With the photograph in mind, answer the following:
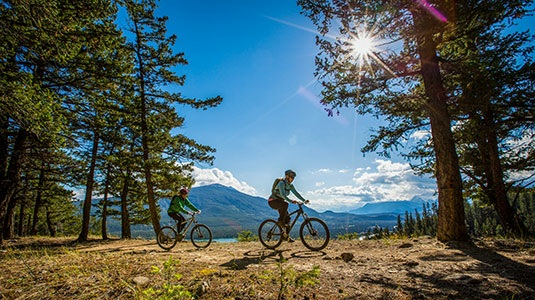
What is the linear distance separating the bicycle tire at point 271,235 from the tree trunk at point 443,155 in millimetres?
5383

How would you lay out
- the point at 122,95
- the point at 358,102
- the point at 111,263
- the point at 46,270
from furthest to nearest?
the point at 122,95, the point at 358,102, the point at 111,263, the point at 46,270

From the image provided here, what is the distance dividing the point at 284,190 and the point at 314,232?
163 cm

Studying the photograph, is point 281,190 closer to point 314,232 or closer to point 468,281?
point 314,232

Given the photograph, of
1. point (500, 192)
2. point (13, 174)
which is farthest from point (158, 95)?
point (500, 192)

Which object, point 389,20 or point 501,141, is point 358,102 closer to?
point 389,20

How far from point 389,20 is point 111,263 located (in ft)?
32.3

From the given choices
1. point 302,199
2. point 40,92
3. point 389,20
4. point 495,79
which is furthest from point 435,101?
point 40,92

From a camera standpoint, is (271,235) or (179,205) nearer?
(271,235)

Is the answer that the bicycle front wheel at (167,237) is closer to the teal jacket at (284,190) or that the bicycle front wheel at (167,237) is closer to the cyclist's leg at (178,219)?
the cyclist's leg at (178,219)

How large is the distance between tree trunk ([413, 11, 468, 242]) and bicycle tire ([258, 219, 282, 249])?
538cm

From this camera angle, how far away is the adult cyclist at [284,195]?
327 inches

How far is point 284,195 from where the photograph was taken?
27.0 feet

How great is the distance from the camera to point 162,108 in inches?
625

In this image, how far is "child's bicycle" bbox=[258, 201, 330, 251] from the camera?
7770 mm
